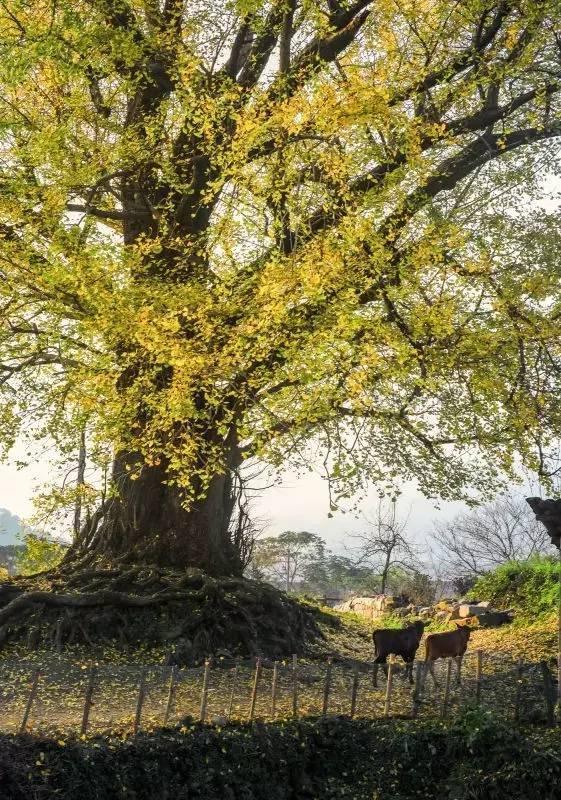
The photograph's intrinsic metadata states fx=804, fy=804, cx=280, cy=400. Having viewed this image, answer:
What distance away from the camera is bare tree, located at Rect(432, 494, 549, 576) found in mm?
35469

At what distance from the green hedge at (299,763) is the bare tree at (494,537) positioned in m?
24.4

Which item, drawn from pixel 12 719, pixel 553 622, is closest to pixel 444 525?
pixel 553 622

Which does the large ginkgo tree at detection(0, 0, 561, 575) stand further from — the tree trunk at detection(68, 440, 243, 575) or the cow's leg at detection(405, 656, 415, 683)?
the cow's leg at detection(405, 656, 415, 683)

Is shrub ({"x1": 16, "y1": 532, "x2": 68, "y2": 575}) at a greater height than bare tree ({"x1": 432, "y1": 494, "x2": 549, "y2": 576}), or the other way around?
bare tree ({"x1": 432, "y1": 494, "x2": 549, "y2": 576})

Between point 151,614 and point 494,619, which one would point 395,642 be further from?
point 494,619

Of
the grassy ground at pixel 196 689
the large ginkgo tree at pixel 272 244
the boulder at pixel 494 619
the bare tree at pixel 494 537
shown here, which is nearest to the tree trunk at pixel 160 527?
the large ginkgo tree at pixel 272 244

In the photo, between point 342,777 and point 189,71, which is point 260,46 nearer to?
point 189,71

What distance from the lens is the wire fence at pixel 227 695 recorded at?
10289 mm

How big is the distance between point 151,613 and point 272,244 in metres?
7.41

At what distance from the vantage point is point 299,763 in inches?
414

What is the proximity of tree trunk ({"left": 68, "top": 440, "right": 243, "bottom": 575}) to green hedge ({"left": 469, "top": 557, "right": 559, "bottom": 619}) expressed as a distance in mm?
7837

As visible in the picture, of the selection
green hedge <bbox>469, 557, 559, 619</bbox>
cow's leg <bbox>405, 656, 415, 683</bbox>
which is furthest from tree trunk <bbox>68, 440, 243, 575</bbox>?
green hedge <bbox>469, 557, 559, 619</bbox>

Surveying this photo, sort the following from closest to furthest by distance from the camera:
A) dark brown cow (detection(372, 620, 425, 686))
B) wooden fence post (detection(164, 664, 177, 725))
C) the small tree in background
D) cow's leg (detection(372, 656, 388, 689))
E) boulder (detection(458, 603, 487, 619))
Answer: wooden fence post (detection(164, 664, 177, 725)) < cow's leg (detection(372, 656, 388, 689)) < dark brown cow (detection(372, 620, 425, 686)) < boulder (detection(458, 603, 487, 619)) < the small tree in background

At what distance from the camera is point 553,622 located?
18906mm
